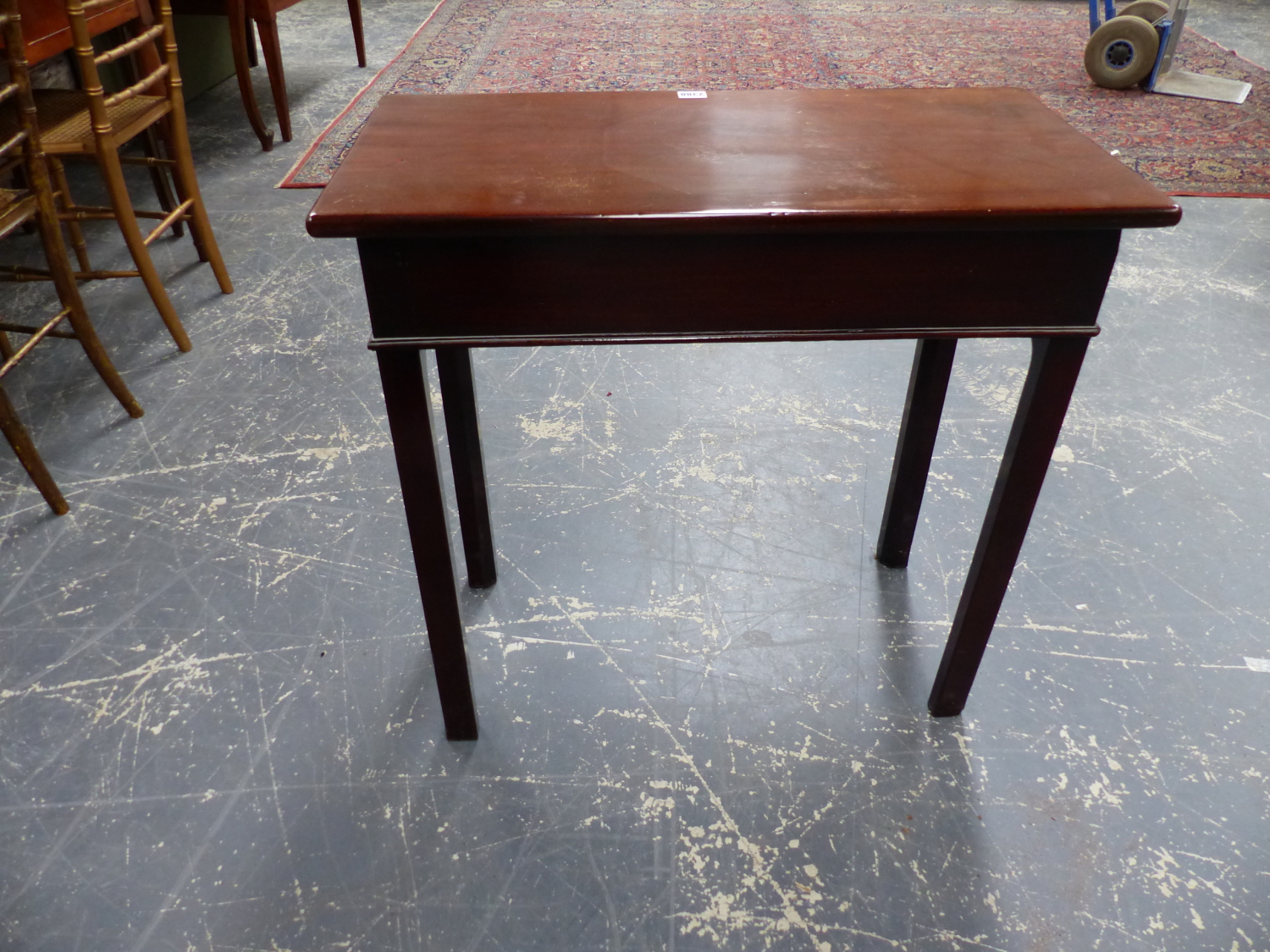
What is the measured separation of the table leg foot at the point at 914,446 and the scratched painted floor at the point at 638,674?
0.24ft

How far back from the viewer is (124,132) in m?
2.10

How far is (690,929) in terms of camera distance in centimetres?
106

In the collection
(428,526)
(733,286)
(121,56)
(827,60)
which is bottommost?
(827,60)

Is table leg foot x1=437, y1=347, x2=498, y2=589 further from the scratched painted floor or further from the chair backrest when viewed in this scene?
the chair backrest

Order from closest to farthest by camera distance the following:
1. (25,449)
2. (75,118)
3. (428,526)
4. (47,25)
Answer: (428,526), (25,449), (47,25), (75,118)

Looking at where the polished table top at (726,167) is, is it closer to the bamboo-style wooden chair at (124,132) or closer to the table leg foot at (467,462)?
the table leg foot at (467,462)

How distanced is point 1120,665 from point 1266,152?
3023mm

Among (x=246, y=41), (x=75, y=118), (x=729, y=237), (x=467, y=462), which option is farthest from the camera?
(x=246, y=41)

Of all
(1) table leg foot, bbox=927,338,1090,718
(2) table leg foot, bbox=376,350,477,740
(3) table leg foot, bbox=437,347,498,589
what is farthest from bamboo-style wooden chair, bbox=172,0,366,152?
(1) table leg foot, bbox=927,338,1090,718

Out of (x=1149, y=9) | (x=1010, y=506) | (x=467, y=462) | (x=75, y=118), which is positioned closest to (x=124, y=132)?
(x=75, y=118)

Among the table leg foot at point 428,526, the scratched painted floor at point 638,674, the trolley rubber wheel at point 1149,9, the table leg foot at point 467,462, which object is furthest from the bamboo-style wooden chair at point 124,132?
the trolley rubber wheel at point 1149,9

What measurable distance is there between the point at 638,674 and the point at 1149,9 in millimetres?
4249

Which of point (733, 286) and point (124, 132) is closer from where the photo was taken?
point (733, 286)

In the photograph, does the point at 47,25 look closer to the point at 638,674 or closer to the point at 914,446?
the point at 638,674
